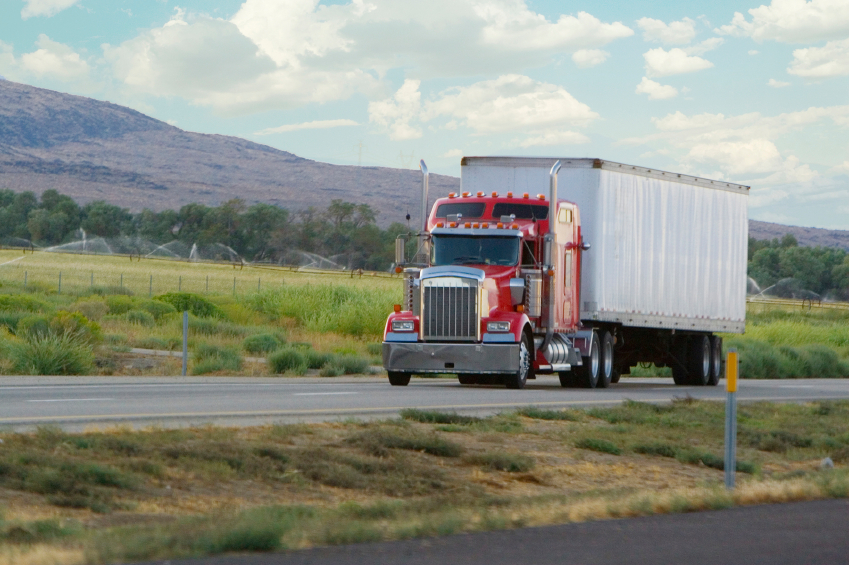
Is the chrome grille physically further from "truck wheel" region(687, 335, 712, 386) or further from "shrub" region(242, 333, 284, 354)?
"shrub" region(242, 333, 284, 354)

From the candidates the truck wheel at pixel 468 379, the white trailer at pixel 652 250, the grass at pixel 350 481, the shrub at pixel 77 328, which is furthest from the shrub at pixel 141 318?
the grass at pixel 350 481

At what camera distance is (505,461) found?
12016 mm

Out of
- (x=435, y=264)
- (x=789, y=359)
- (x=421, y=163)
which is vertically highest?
(x=421, y=163)

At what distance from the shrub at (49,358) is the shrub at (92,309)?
16.8 metres

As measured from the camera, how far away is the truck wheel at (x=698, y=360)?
2917cm

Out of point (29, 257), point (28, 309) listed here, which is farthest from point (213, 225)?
point (28, 309)

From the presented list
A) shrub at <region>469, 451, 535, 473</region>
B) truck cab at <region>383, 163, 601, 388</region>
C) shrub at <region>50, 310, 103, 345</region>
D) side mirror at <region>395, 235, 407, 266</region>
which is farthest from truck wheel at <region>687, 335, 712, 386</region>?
shrub at <region>469, 451, 535, 473</region>

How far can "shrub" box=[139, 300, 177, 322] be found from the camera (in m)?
46.6

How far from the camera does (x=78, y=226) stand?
17762 cm

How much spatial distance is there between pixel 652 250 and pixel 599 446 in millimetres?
13036

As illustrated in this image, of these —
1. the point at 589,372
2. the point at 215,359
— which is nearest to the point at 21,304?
the point at 215,359

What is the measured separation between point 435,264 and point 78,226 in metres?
162

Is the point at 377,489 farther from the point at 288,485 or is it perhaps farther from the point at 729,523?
the point at 729,523

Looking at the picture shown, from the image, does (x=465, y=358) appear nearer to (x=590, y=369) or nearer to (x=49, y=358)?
(x=590, y=369)
